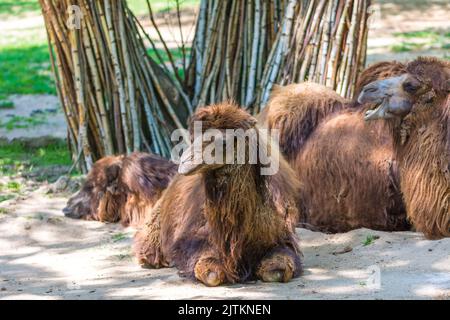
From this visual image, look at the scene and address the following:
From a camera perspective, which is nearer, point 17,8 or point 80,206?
point 80,206

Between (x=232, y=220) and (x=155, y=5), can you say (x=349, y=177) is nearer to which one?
A: (x=232, y=220)

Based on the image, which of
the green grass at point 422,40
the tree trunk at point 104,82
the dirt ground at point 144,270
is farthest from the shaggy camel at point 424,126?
the green grass at point 422,40

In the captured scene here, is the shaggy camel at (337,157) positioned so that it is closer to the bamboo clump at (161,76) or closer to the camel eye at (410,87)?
the camel eye at (410,87)

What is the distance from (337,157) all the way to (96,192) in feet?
7.23

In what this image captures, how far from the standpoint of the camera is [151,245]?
6.09 metres

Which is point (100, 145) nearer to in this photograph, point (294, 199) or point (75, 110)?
point (75, 110)

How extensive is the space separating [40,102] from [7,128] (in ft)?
5.53

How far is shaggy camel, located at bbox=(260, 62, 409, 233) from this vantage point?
649 centimetres

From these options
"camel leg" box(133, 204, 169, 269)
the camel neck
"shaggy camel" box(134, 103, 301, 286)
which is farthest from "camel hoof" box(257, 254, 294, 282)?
the camel neck

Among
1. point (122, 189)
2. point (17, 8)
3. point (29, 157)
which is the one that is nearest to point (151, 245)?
point (122, 189)

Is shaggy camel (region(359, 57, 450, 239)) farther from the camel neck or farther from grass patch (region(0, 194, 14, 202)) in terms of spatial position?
grass patch (region(0, 194, 14, 202))

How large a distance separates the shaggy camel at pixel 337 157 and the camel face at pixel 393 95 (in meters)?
0.31

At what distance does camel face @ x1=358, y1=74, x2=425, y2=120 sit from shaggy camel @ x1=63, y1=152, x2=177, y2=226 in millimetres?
2197

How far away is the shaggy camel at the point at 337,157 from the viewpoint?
6.49m
